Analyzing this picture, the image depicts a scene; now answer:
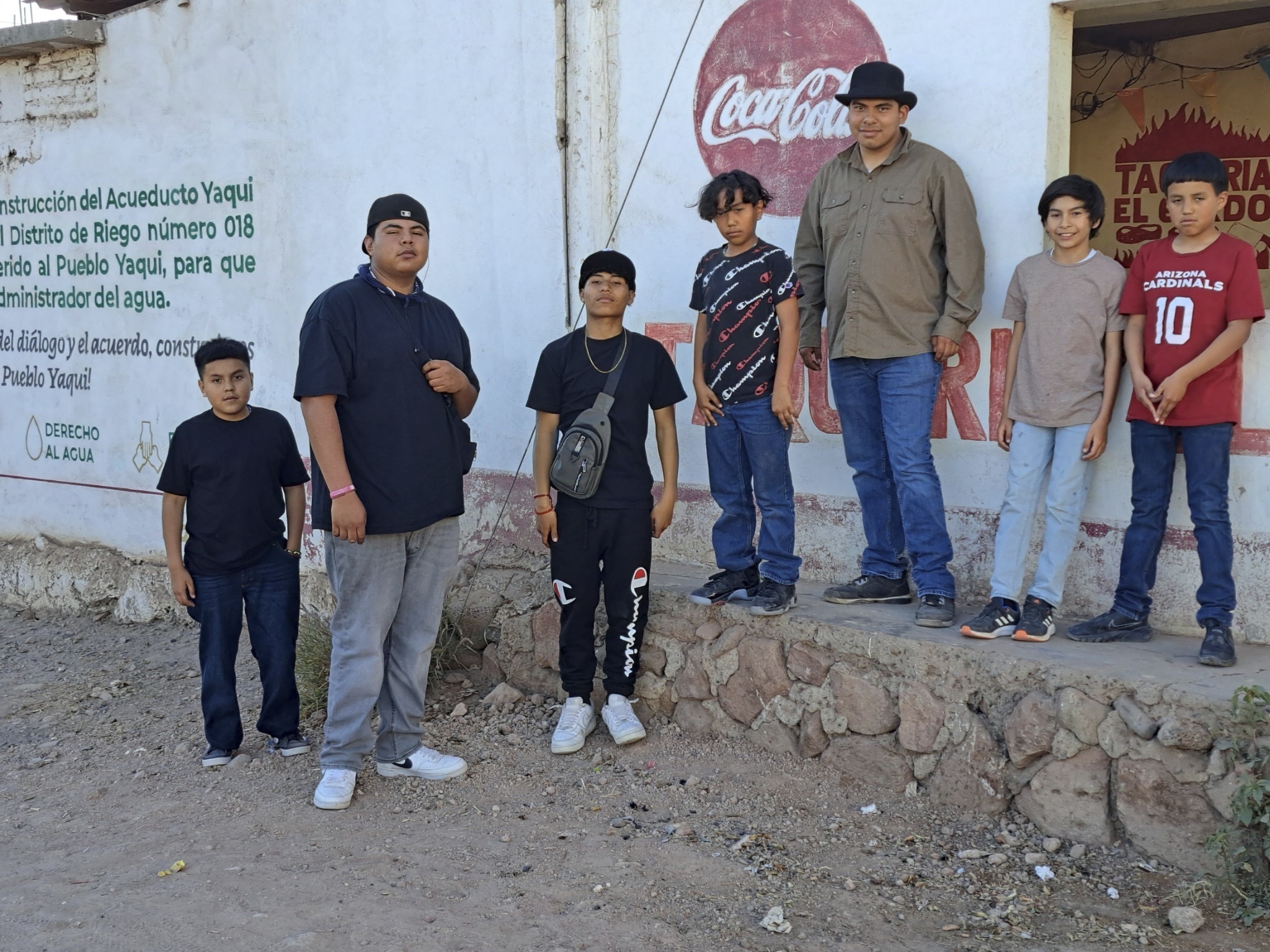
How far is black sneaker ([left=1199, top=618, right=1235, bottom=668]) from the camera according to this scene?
3771 mm

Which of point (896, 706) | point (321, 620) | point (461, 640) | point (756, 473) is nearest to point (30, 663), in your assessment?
point (321, 620)

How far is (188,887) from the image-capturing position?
3.71 meters

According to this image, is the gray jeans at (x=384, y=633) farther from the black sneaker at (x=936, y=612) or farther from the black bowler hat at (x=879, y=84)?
the black bowler hat at (x=879, y=84)

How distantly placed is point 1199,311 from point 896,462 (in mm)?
1097

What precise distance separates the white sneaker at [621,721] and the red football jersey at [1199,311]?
6.88 feet

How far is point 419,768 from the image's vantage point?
4473mm

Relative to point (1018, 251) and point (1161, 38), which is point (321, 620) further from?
point (1161, 38)

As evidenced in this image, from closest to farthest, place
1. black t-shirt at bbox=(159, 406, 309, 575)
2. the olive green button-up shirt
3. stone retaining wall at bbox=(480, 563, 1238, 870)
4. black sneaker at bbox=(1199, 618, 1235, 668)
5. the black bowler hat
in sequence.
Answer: stone retaining wall at bbox=(480, 563, 1238, 870), black sneaker at bbox=(1199, 618, 1235, 668), the black bowler hat, the olive green button-up shirt, black t-shirt at bbox=(159, 406, 309, 575)

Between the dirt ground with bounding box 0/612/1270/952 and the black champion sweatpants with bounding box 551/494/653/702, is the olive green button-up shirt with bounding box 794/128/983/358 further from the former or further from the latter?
the dirt ground with bounding box 0/612/1270/952

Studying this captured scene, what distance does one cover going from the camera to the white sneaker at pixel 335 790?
423 cm

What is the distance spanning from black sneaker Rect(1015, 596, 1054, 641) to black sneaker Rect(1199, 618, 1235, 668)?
0.47 meters

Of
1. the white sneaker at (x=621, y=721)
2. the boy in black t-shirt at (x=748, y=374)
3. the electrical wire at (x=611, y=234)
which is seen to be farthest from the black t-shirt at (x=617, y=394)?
the electrical wire at (x=611, y=234)

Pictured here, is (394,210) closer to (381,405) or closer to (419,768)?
(381,405)

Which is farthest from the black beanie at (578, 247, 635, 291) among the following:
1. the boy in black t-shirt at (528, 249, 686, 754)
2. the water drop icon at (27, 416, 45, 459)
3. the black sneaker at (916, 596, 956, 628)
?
the water drop icon at (27, 416, 45, 459)
